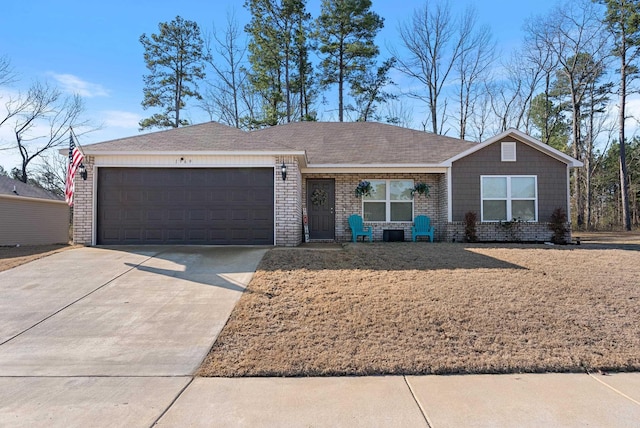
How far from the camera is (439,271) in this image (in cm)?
731

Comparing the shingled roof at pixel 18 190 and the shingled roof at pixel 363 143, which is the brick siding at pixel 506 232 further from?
the shingled roof at pixel 18 190

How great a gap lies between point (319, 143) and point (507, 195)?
21.4ft

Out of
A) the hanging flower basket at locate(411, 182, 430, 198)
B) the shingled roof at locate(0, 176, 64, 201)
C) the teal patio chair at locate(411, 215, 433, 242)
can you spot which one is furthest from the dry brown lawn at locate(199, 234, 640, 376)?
the shingled roof at locate(0, 176, 64, 201)

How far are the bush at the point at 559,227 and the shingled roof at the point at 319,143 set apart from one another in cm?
354

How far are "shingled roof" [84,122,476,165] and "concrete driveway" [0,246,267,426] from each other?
3.11 meters

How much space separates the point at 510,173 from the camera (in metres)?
12.6

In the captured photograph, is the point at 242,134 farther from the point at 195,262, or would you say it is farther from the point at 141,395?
the point at 141,395

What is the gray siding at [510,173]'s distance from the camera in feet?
40.9

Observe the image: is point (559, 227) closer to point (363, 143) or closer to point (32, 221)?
point (363, 143)

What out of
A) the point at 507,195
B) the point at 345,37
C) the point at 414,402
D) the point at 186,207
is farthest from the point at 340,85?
the point at 414,402

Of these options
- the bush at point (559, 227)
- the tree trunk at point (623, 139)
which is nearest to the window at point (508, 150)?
the bush at point (559, 227)

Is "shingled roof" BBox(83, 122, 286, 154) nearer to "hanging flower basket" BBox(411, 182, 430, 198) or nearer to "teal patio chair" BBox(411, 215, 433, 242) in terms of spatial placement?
"hanging flower basket" BBox(411, 182, 430, 198)

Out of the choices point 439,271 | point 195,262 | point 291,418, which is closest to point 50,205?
point 195,262

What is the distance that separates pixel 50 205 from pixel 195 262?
16129 mm
